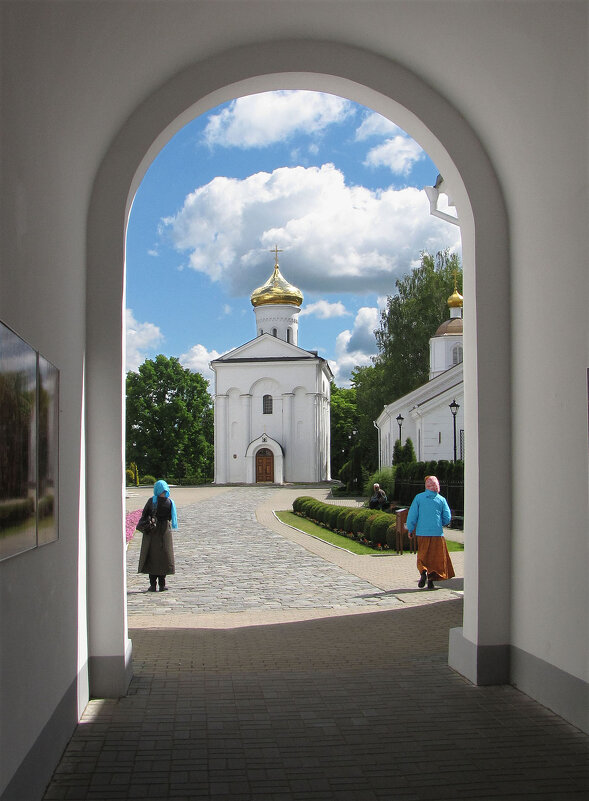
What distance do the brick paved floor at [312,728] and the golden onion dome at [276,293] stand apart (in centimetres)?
6104

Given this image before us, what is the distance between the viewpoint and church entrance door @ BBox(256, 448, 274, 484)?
2485 inches

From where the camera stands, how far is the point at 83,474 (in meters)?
6.13

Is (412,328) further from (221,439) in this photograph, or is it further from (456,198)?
(456,198)

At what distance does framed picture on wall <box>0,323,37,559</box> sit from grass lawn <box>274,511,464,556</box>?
44.8ft

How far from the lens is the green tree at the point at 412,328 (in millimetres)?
53031

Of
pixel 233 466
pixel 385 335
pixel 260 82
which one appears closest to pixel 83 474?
pixel 260 82

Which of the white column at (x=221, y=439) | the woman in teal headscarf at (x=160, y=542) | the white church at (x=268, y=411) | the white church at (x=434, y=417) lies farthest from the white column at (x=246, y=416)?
the woman in teal headscarf at (x=160, y=542)

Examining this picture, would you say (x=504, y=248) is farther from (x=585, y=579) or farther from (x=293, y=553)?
(x=293, y=553)

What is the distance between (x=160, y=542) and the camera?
481 inches

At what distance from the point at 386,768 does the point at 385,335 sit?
50.1 meters

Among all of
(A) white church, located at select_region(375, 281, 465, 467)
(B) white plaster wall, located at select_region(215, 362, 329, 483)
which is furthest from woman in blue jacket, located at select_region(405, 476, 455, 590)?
(B) white plaster wall, located at select_region(215, 362, 329, 483)

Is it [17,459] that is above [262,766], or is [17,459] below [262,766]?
above

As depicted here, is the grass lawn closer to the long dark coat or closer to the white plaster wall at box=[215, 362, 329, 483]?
the long dark coat

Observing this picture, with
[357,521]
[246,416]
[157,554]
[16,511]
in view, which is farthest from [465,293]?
[246,416]
